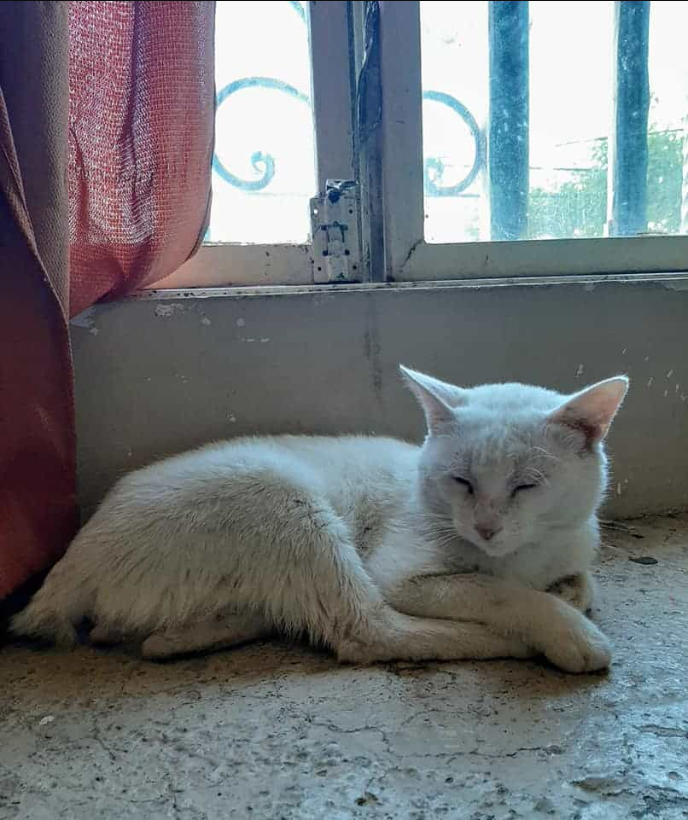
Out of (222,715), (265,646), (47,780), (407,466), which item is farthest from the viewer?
(407,466)

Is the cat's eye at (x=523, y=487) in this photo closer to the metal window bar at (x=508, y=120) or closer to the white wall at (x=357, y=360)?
the white wall at (x=357, y=360)

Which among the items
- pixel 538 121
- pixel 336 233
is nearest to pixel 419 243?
pixel 336 233

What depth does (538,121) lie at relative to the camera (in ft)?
6.53

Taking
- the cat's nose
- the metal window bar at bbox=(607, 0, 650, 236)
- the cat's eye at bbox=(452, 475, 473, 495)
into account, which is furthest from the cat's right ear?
the metal window bar at bbox=(607, 0, 650, 236)

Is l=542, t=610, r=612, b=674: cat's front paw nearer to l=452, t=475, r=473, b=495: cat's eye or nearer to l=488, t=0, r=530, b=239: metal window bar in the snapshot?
l=452, t=475, r=473, b=495: cat's eye

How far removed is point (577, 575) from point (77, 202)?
1288 millimetres

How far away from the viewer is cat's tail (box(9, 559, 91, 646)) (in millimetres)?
1182

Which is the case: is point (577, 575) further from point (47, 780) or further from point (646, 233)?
point (646, 233)

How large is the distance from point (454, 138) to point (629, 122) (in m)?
0.62

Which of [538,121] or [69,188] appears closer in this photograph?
[69,188]

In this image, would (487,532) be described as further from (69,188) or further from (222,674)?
(69,188)

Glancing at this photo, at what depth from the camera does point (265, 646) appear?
1.24m

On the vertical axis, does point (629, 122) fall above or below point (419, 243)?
above

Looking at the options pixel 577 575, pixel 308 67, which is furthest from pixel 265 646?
pixel 308 67
